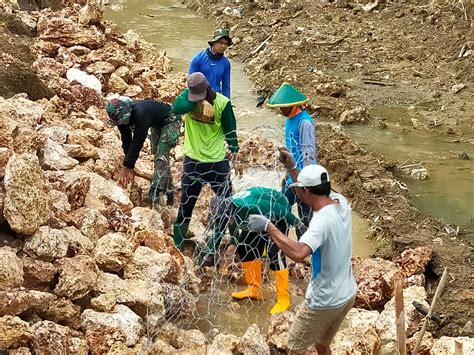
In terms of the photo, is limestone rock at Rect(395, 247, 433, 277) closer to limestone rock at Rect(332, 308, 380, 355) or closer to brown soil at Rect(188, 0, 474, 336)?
brown soil at Rect(188, 0, 474, 336)

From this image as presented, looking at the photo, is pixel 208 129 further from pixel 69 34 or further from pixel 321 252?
pixel 69 34

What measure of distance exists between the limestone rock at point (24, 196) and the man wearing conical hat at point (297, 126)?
5.90 ft

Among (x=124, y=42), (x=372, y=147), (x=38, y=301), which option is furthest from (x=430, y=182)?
(x=124, y=42)

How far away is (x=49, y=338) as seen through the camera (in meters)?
3.93

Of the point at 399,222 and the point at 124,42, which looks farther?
the point at 124,42

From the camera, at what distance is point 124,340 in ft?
14.0

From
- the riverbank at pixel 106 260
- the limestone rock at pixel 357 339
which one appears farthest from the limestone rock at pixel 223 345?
the limestone rock at pixel 357 339

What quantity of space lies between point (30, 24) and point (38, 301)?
9.62m

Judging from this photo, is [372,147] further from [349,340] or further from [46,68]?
[349,340]

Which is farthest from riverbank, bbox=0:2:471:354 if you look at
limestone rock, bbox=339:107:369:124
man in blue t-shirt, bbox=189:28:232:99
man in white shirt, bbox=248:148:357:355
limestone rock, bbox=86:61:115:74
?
limestone rock, bbox=339:107:369:124

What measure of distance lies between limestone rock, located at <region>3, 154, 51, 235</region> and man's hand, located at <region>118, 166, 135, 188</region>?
4.97ft

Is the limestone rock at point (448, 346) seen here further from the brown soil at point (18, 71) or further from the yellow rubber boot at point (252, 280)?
the brown soil at point (18, 71)

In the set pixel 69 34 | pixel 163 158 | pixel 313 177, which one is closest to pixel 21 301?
pixel 313 177

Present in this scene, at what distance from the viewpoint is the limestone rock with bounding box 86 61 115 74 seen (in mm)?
10297
